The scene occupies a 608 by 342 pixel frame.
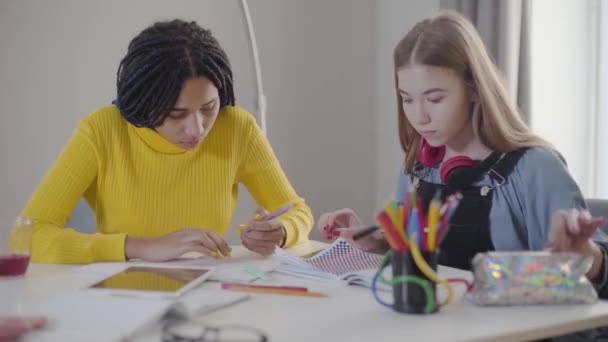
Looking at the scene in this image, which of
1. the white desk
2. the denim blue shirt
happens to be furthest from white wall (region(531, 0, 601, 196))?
the white desk

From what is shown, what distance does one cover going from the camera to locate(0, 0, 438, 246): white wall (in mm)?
2398

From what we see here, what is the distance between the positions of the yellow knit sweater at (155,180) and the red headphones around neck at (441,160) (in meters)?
0.35

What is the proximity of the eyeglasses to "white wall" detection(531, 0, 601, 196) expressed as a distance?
1771mm

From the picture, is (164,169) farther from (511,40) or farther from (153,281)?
(511,40)

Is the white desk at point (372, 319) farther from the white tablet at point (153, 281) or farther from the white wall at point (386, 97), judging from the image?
the white wall at point (386, 97)

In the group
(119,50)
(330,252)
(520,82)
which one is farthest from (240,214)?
(330,252)

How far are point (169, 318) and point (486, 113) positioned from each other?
2.67 ft

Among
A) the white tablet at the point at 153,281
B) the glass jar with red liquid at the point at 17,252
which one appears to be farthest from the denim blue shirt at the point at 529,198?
the glass jar with red liquid at the point at 17,252

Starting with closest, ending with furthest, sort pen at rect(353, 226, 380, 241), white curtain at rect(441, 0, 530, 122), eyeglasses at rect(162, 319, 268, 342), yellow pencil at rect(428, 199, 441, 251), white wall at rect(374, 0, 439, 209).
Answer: eyeglasses at rect(162, 319, 268, 342) → yellow pencil at rect(428, 199, 441, 251) → pen at rect(353, 226, 380, 241) → white curtain at rect(441, 0, 530, 122) → white wall at rect(374, 0, 439, 209)

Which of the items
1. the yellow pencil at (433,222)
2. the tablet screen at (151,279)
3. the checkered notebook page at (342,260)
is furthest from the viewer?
the checkered notebook page at (342,260)

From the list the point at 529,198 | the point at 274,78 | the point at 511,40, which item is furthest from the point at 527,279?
the point at 274,78

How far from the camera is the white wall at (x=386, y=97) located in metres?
2.89

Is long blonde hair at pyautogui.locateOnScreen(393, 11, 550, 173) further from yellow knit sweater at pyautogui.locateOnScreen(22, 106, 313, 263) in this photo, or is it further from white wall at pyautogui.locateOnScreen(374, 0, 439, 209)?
white wall at pyautogui.locateOnScreen(374, 0, 439, 209)

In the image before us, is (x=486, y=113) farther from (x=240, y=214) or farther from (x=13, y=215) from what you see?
(x=13, y=215)
